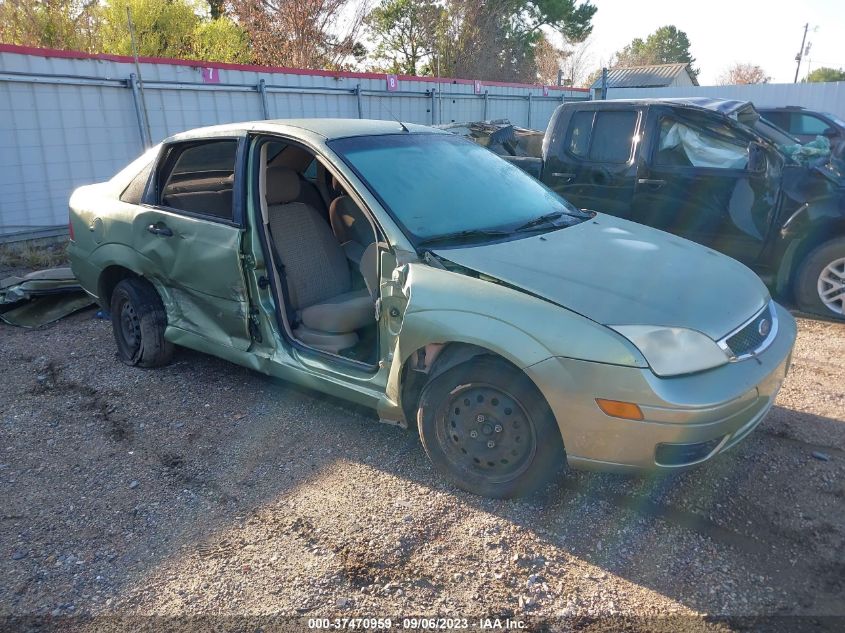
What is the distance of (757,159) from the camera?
5.75 m

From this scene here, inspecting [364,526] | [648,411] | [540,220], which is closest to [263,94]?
[540,220]

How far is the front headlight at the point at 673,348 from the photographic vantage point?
2631mm

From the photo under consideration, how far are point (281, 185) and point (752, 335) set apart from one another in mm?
2836

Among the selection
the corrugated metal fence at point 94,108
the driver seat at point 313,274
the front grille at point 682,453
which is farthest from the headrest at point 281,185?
the corrugated metal fence at point 94,108

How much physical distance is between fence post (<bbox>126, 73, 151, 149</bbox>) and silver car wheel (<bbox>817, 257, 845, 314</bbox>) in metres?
8.39

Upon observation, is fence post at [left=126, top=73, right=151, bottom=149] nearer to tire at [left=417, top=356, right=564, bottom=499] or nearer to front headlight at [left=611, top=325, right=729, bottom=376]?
tire at [left=417, top=356, right=564, bottom=499]

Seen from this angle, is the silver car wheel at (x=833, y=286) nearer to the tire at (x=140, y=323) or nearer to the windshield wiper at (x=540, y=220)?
the windshield wiper at (x=540, y=220)

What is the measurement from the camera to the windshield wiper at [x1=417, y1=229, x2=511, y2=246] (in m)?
3.26

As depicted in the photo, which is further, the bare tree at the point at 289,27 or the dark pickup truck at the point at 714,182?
the bare tree at the point at 289,27

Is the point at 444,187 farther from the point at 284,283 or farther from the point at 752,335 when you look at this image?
the point at 752,335

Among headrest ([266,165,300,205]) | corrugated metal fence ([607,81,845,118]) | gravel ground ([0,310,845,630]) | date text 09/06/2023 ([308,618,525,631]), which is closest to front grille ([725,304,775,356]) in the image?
gravel ground ([0,310,845,630])

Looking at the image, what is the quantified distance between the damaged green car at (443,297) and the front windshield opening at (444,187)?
1 cm

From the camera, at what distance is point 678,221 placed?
244 inches

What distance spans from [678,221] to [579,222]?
277 centimetres
